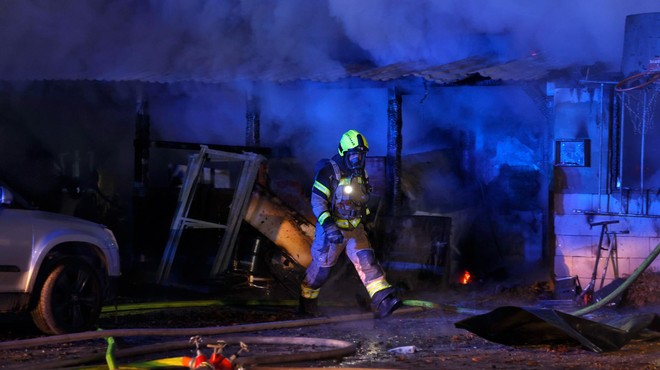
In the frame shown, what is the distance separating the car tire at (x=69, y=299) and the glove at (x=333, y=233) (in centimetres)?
222

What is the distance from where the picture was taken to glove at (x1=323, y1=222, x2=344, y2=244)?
8.41 metres

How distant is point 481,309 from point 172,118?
7.11m

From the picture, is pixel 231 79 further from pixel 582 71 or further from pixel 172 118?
pixel 582 71

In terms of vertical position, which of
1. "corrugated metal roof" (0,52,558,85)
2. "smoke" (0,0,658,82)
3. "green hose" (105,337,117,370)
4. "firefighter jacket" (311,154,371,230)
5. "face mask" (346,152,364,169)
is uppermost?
"smoke" (0,0,658,82)

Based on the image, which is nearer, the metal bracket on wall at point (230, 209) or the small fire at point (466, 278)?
the metal bracket on wall at point (230, 209)

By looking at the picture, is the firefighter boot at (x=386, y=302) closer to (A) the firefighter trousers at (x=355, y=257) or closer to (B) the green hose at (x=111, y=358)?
(A) the firefighter trousers at (x=355, y=257)

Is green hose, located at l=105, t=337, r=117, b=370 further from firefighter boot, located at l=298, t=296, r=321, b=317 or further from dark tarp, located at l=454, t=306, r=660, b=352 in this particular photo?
firefighter boot, located at l=298, t=296, r=321, b=317

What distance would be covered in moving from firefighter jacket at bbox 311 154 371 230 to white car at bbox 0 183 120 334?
6.80ft

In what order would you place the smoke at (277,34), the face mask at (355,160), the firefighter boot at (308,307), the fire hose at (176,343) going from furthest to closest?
the smoke at (277,34)
the firefighter boot at (308,307)
the face mask at (355,160)
the fire hose at (176,343)

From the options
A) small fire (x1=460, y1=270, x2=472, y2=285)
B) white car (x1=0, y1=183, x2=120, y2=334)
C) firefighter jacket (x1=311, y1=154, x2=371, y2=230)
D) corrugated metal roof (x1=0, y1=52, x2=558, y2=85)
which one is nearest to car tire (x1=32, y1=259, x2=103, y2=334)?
white car (x1=0, y1=183, x2=120, y2=334)

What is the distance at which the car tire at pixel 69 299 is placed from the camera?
760 cm

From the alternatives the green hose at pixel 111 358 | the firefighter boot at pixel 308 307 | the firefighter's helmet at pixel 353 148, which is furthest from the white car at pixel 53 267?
the firefighter's helmet at pixel 353 148

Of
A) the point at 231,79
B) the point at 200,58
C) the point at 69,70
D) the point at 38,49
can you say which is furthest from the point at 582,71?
the point at 38,49

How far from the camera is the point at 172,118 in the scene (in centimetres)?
1460
